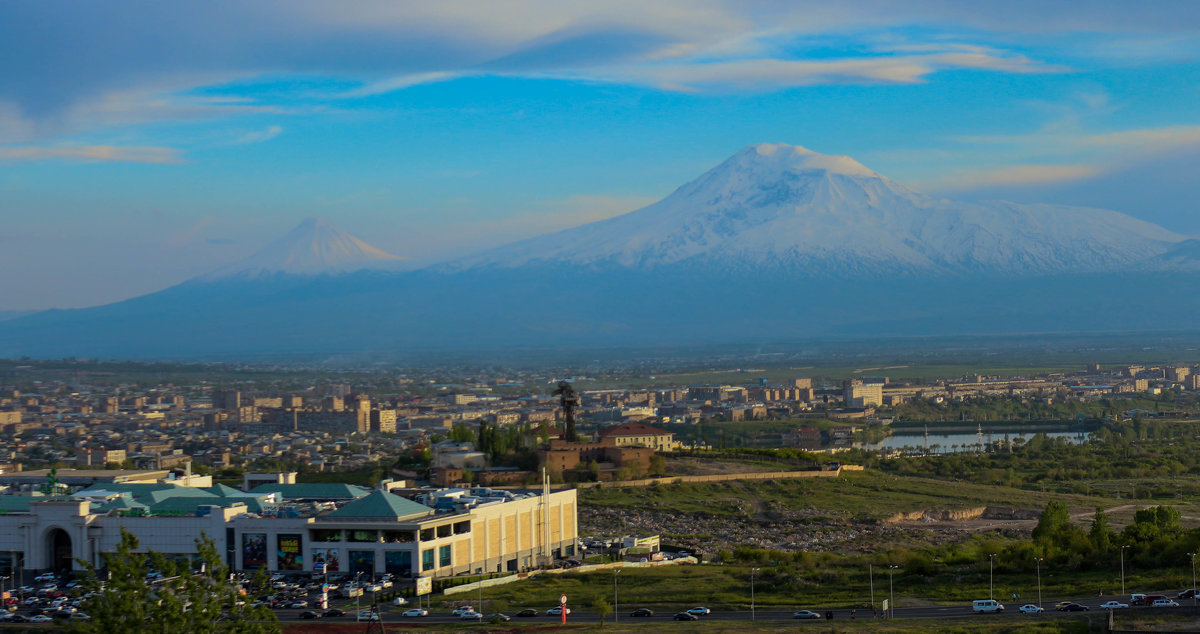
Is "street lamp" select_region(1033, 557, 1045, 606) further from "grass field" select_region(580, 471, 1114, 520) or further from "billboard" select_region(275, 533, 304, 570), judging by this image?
"billboard" select_region(275, 533, 304, 570)

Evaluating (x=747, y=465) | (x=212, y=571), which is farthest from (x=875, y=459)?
(x=212, y=571)

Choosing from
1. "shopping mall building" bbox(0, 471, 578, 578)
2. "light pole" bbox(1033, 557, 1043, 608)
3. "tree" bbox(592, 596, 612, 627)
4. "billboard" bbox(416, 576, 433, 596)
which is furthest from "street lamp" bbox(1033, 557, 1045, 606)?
"shopping mall building" bbox(0, 471, 578, 578)

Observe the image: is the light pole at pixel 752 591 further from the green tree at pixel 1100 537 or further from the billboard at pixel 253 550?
the billboard at pixel 253 550

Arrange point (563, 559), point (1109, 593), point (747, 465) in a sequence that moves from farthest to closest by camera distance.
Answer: point (747, 465), point (563, 559), point (1109, 593)

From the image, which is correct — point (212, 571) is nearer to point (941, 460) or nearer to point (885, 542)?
point (885, 542)

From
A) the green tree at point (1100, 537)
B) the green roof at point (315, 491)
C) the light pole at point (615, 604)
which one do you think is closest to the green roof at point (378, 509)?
the light pole at point (615, 604)

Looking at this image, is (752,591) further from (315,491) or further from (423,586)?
(315,491)
